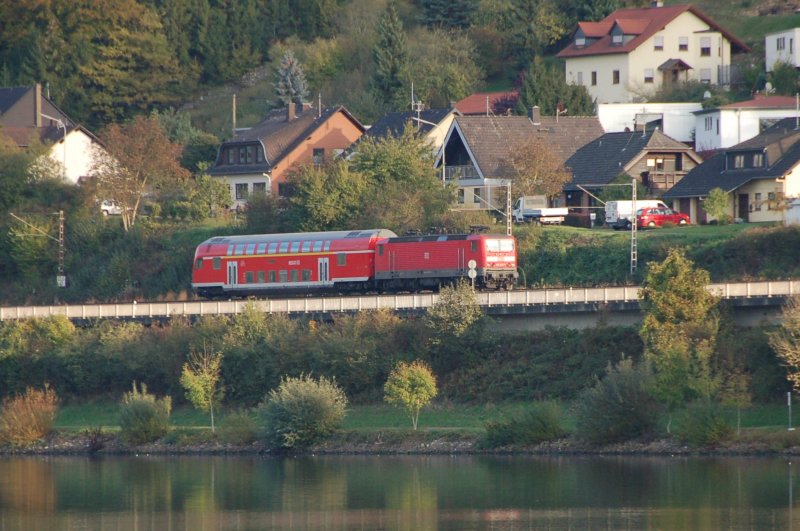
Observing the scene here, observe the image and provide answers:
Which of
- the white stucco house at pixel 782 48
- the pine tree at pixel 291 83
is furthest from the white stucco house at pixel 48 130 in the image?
the white stucco house at pixel 782 48

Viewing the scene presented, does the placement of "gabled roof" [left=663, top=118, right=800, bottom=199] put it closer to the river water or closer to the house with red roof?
the house with red roof

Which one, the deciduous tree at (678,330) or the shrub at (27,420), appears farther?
the shrub at (27,420)

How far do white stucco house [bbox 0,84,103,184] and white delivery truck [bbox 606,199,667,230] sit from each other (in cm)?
3641

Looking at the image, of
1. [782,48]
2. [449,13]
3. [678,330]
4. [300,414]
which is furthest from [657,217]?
[449,13]

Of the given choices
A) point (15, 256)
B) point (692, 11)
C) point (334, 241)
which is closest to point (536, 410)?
point (334, 241)

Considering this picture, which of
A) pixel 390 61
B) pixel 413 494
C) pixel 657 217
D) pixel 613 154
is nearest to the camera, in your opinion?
pixel 413 494

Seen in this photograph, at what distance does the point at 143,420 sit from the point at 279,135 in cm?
4293

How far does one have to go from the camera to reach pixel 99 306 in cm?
6788

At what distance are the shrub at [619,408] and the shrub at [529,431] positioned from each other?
3.99 feet

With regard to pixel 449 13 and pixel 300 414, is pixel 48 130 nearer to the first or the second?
pixel 449 13

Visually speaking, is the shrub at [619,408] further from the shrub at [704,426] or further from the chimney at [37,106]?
the chimney at [37,106]

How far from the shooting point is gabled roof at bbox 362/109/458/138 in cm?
9212

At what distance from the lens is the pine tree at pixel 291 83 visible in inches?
4471

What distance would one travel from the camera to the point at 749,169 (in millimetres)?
75375
